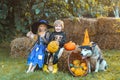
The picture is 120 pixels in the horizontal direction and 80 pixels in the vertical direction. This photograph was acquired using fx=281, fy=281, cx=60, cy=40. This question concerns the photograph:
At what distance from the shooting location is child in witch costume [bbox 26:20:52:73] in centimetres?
532

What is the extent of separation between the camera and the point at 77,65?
17.2 feet

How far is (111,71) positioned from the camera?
5.54m

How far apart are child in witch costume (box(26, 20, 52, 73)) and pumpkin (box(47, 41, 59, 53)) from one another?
0.22m

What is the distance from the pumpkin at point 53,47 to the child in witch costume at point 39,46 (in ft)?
0.73

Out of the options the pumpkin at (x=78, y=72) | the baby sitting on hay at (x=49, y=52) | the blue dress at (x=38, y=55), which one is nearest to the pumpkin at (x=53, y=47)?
the baby sitting on hay at (x=49, y=52)

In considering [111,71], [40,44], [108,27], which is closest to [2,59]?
[40,44]

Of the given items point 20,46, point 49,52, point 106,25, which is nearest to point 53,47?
point 49,52

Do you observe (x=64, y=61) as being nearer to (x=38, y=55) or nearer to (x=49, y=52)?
(x=49, y=52)

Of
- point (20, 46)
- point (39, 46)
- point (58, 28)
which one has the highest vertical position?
point (58, 28)

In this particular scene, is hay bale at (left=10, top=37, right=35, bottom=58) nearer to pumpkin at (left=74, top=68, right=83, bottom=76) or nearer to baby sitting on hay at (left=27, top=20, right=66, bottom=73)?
baby sitting on hay at (left=27, top=20, right=66, bottom=73)

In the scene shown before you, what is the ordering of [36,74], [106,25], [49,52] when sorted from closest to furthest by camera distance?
[36,74] → [49,52] → [106,25]

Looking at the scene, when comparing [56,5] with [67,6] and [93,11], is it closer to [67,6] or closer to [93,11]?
[67,6]

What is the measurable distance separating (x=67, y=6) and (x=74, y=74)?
9.02 ft

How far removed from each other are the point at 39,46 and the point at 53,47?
0.40m
